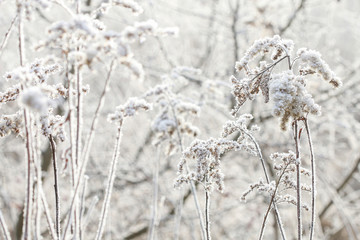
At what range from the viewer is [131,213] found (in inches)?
300

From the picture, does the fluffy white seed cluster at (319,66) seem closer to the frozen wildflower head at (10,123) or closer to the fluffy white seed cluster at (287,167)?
the fluffy white seed cluster at (287,167)

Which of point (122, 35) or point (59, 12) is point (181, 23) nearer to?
point (59, 12)

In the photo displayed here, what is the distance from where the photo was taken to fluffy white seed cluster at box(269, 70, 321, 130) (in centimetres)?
125

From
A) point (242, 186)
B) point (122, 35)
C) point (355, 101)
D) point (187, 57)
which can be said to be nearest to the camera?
point (122, 35)

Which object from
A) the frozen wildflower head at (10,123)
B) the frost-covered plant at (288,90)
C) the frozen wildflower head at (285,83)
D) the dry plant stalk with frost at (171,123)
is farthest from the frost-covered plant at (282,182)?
the frozen wildflower head at (10,123)

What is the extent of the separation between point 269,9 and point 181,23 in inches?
124

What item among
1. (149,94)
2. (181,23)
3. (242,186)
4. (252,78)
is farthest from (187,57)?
(252,78)

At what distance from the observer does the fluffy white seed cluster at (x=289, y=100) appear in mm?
1247

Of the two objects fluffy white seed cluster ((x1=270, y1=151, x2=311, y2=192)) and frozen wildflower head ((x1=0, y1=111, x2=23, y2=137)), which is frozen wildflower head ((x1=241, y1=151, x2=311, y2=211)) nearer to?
fluffy white seed cluster ((x1=270, y1=151, x2=311, y2=192))

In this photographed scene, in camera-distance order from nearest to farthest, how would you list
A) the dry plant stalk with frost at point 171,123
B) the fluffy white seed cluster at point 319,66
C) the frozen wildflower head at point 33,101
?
the frozen wildflower head at point 33,101, the fluffy white seed cluster at point 319,66, the dry plant stalk with frost at point 171,123

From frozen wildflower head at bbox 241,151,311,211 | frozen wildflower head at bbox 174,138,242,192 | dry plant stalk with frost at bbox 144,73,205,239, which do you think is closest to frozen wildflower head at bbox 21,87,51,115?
frozen wildflower head at bbox 174,138,242,192

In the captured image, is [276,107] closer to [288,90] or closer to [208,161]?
[288,90]

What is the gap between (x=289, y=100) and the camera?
124cm

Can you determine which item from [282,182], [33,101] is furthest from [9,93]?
[282,182]
